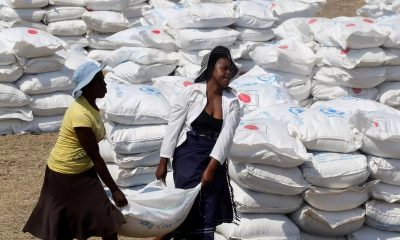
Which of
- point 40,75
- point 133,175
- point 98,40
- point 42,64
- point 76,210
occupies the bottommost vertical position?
point 98,40

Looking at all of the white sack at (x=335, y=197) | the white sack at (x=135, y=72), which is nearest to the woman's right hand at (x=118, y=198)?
the white sack at (x=335, y=197)

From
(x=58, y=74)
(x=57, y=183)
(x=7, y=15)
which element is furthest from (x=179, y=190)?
(x=7, y=15)

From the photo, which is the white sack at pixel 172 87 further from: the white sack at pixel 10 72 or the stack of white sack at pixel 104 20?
the stack of white sack at pixel 104 20

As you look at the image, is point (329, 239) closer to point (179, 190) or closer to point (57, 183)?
point (179, 190)

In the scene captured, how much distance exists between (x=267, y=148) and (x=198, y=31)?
3.01m

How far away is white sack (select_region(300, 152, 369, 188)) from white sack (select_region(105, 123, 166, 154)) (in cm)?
113

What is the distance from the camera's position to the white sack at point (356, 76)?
7465mm

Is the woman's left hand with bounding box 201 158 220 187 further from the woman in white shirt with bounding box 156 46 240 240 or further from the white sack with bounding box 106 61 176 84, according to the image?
the white sack with bounding box 106 61 176 84

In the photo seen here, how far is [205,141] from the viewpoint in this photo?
194 inches

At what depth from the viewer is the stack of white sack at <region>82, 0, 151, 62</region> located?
10023 millimetres

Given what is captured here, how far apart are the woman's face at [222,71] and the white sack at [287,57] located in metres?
2.56

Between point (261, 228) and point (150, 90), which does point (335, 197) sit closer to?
point (261, 228)

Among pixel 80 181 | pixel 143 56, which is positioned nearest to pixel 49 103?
pixel 143 56

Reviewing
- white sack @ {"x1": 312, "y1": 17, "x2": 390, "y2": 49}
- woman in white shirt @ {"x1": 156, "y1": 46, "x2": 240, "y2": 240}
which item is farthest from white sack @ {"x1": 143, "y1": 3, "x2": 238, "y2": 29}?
woman in white shirt @ {"x1": 156, "y1": 46, "x2": 240, "y2": 240}
